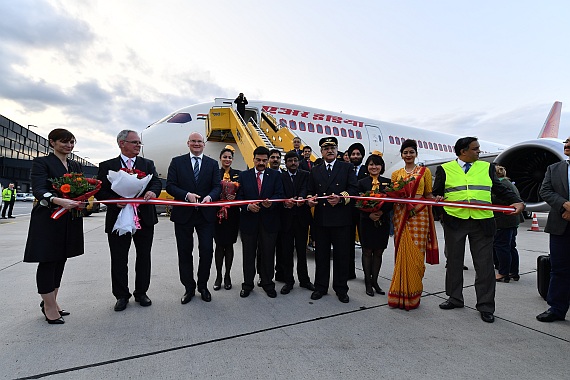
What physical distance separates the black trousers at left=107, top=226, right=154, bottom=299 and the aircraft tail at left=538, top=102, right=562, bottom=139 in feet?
72.9

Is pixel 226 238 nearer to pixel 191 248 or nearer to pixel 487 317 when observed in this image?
pixel 191 248

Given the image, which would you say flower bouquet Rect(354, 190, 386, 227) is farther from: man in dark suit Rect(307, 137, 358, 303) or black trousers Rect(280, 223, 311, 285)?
black trousers Rect(280, 223, 311, 285)

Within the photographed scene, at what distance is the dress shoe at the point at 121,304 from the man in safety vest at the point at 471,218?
3070mm

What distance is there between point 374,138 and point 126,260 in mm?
9824

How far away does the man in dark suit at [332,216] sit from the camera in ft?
11.4

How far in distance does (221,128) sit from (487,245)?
20.8 feet

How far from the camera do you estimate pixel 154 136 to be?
8.75 metres

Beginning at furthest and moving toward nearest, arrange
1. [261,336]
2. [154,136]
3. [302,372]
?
[154,136] → [261,336] → [302,372]

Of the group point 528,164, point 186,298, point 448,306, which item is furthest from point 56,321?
point 528,164

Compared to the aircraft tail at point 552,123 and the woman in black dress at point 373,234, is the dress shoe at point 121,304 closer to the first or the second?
the woman in black dress at point 373,234

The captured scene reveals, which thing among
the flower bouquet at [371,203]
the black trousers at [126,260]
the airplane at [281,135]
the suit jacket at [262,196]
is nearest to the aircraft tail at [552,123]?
the airplane at [281,135]

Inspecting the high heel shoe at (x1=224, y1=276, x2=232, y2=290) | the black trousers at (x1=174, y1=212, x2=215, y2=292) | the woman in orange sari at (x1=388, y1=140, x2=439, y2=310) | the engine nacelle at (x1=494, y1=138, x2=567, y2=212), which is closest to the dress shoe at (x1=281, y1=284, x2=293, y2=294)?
the high heel shoe at (x1=224, y1=276, x2=232, y2=290)

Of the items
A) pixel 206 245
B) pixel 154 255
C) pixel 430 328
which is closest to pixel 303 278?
pixel 206 245

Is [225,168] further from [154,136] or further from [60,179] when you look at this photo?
[154,136]
